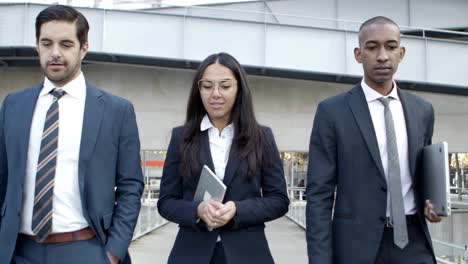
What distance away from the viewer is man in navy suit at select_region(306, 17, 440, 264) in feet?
9.43

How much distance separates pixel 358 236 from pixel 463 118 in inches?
450

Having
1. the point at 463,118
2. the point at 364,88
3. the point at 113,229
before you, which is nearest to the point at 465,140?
the point at 463,118

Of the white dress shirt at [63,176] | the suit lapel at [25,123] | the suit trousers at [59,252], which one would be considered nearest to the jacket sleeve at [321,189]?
the suit trousers at [59,252]

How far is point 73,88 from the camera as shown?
298 centimetres

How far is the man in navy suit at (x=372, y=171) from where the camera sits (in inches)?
113

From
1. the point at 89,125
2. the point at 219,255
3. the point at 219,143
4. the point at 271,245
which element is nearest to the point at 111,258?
the point at 219,255

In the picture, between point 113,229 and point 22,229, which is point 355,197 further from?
point 22,229

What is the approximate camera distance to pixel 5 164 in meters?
2.93

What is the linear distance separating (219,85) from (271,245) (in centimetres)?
1024

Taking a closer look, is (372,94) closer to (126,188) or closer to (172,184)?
(172,184)

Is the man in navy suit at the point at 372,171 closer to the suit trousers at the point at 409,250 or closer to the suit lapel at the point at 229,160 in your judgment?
the suit trousers at the point at 409,250

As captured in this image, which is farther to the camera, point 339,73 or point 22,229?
point 339,73

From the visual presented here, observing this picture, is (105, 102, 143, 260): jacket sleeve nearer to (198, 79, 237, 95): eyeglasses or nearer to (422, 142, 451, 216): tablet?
(198, 79, 237, 95): eyeglasses

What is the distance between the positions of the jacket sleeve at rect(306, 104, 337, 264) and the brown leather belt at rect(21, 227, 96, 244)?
1.26 metres
